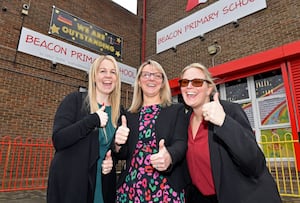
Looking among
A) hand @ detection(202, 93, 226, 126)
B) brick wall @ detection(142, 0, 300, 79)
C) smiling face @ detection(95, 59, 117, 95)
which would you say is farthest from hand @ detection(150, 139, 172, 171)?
brick wall @ detection(142, 0, 300, 79)

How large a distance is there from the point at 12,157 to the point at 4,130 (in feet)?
2.30

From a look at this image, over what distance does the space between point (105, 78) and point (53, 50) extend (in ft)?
18.3

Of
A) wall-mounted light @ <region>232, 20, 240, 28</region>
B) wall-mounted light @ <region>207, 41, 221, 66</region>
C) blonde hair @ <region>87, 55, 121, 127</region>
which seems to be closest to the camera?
blonde hair @ <region>87, 55, 121, 127</region>

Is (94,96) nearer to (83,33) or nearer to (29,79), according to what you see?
(29,79)

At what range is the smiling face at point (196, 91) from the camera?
63.3 inches

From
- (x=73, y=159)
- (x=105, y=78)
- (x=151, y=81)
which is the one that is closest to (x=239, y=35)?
(x=151, y=81)

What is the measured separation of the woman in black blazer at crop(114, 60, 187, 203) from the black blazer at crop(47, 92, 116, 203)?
0.64ft

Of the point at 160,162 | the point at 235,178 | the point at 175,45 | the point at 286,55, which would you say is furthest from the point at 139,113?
the point at 175,45

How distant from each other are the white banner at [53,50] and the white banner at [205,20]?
2.77m

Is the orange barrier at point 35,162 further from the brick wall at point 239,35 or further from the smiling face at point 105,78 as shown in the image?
the smiling face at point 105,78

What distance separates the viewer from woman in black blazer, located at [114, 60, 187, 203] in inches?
57.5

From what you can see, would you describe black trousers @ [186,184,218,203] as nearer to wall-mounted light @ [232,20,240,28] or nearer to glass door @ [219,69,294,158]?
glass door @ [219,69,294,158]

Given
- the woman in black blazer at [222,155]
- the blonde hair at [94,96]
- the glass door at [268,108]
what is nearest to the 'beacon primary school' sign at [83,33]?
the glass door at [268,108]

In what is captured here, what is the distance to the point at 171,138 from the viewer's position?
159 cm
